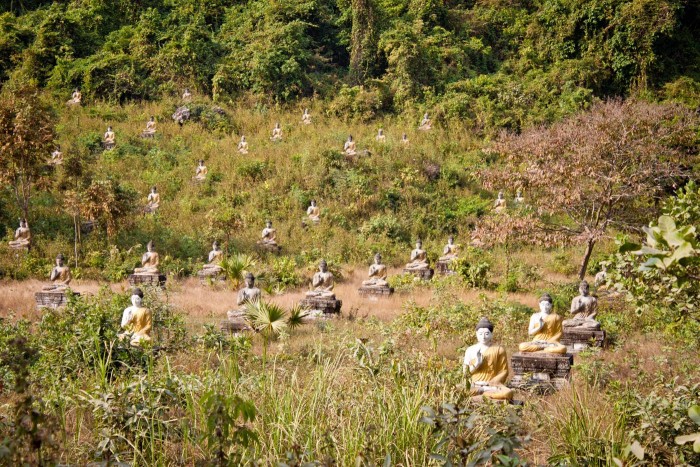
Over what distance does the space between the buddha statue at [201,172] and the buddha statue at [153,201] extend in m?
2.02

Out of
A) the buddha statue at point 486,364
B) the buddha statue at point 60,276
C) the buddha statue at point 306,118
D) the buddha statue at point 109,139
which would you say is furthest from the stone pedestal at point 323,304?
the buddha statue at point 306,118

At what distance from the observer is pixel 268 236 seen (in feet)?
66.5

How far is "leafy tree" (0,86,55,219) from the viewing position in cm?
1803

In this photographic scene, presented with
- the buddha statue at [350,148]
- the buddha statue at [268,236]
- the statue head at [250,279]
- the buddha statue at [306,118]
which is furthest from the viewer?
the buddha statue at [306,118]

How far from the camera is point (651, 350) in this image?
10.0m

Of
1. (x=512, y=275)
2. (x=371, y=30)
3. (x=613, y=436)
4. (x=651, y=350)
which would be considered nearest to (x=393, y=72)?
(x=371, y=30)

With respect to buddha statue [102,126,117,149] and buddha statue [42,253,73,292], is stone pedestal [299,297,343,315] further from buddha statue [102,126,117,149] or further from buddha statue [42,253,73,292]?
buddha statue [102,126,117,149]

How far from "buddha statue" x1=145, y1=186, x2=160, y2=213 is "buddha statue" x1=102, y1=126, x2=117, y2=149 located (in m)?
4.49

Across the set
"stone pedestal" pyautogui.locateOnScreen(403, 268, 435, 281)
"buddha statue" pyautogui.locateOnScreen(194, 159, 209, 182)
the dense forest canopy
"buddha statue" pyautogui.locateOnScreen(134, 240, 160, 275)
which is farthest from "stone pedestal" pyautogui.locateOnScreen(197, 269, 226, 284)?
the dense forest canopy

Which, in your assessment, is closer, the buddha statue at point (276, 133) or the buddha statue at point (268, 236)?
the buddha statue at point (268, 236)

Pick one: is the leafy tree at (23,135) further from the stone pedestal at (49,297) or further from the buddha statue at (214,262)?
the buddha statue at (214,262)

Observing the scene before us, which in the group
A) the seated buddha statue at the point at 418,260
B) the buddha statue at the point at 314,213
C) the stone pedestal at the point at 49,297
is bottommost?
the seated buddha statue at the point at 418,260

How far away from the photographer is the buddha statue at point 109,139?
25.7m

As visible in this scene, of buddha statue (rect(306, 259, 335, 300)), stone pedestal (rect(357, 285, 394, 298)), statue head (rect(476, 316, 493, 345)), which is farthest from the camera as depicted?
stone pedestal (rect(357, 285, 394, 298))
